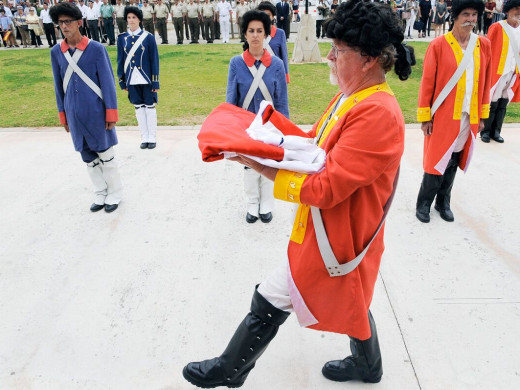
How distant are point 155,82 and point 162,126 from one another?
3.90ft

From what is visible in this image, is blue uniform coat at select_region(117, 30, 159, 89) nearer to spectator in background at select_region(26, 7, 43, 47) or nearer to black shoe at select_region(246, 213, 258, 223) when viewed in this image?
black shoe at select_region(246, 213, 258, 223)

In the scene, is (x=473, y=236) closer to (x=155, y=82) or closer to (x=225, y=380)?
(x=225, y=380)

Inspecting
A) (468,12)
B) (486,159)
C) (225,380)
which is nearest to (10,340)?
(225,380)

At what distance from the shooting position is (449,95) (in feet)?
12.7

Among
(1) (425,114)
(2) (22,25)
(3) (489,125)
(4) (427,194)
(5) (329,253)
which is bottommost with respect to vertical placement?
(4) (427,194)

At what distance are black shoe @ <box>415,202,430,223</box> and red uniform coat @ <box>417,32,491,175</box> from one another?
36 centimetres

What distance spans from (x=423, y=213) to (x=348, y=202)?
2662mm

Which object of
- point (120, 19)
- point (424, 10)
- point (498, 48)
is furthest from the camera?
point (120, 19)

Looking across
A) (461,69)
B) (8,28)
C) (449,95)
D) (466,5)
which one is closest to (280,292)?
(449,95)

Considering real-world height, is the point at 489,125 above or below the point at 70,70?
below

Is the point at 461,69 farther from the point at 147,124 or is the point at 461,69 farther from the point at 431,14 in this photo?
the point at 431,14

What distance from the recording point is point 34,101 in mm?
9438

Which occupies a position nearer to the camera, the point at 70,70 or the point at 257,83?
the point at 257,83

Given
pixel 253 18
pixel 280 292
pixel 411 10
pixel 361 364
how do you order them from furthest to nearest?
pixel 411 10 → pixel 253 18 → pixel 361 364 → pixel 280 292
